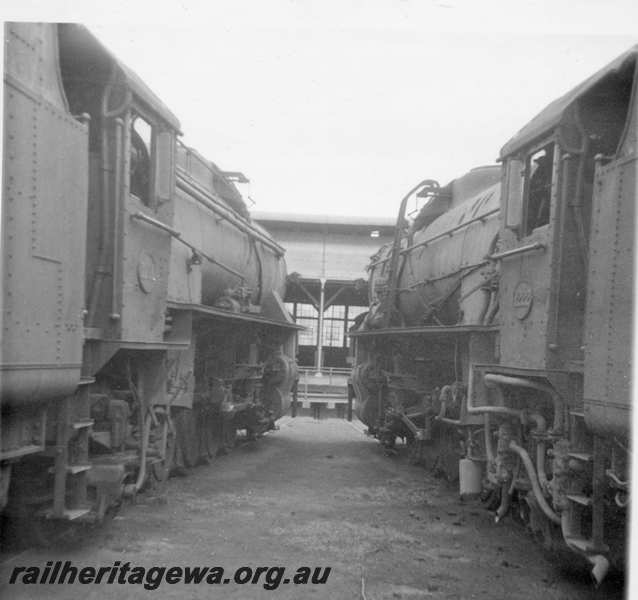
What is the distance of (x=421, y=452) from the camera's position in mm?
Answer: 9414

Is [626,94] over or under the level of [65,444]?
over

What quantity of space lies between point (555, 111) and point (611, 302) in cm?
187

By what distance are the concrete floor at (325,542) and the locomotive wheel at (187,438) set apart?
0.18 m

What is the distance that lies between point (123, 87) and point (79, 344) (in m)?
2.06

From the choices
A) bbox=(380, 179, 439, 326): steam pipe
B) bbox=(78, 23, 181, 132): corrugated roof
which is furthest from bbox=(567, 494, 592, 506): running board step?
bbox=(380, 179, 439, 326): steam pipe

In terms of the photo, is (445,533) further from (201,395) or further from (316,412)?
(316,412)

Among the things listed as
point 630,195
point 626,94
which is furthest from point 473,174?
point 630,195

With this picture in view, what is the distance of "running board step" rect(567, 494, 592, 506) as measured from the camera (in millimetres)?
4402

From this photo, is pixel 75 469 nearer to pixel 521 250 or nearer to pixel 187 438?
pixel 521 250

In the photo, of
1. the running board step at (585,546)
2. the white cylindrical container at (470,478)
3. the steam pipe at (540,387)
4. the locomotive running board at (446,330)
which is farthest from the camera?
the locomotive running board at (446,330)

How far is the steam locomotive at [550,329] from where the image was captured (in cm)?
403

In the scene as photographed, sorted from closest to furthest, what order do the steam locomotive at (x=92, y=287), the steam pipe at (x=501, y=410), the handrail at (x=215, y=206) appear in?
1. the steam locomotive at (x=92, y=287)
2. the steam pipe at (x=501, y=410)
3. the handrail at (x=215, y=206)

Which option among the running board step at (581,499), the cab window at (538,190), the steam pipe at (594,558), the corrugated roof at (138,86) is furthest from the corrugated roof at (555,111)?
the corrugated roof at (138,86)

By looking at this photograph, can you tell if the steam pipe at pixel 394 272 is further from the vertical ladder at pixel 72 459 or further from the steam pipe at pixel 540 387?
the vertical ladder at pixel 72 459
